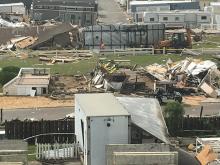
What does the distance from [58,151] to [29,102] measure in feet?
33.2

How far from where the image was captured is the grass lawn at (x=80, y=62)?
131ft

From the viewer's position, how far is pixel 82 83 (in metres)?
36.3

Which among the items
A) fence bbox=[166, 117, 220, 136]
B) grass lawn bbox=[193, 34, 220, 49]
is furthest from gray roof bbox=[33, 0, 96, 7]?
fence bbox=[166, 117, 220, 136]

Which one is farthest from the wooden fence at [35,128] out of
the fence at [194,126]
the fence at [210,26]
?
the fence at [210,26]

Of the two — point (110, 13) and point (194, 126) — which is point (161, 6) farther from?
point (194, 126)

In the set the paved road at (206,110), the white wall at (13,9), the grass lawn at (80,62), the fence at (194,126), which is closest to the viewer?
the fence at (194,126)

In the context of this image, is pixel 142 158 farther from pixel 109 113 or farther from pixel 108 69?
pixel 108 69

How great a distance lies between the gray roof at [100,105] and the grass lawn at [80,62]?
53.5ft

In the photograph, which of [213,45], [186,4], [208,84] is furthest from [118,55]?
[186,4]

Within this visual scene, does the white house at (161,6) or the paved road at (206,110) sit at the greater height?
the white house at (161,6)

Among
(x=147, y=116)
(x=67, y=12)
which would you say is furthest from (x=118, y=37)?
(x=147, y=116)

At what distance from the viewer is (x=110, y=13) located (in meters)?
82.2

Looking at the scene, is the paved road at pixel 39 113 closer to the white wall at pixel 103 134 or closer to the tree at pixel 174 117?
the tree at pixel 174 117

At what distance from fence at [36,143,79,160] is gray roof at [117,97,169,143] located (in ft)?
7.06
